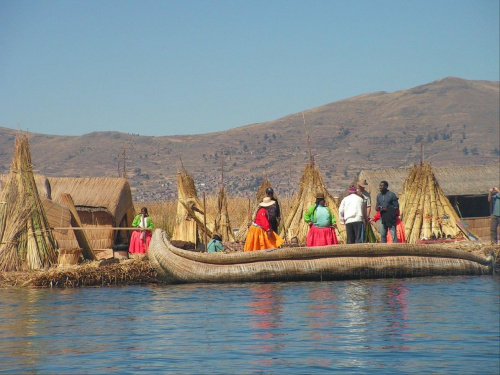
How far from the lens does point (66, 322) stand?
1111 centimetres

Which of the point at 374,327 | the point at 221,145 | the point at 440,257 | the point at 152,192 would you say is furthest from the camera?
the point at 221,145

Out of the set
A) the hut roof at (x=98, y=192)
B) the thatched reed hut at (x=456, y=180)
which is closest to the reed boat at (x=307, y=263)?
the hut roof at (x=98, y=192)

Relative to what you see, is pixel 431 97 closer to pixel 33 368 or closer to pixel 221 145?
pixel 221 145

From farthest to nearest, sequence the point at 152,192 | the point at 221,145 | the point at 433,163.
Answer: the point at 221,145 → the point at 433,163 → the point at 152,192

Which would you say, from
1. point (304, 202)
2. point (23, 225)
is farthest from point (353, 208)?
point (304, 202)

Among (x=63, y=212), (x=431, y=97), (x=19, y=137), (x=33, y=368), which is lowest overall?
(x=33, y=368)

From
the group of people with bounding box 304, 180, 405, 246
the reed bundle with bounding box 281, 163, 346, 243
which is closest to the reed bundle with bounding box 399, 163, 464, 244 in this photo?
the reed bundle with bounding box 281, 163, 346, 243

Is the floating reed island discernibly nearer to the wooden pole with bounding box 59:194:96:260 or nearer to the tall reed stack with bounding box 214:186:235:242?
the wooden pole with bounding box 59:194:96:260

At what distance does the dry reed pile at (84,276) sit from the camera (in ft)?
47.1

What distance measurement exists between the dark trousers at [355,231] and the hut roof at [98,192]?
684 cm

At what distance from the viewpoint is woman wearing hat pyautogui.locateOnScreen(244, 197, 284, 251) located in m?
15.5

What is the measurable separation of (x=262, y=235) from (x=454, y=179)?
42.0ft

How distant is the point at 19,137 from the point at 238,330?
24.0 ft

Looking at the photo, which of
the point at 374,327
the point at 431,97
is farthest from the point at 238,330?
the point at 431,97
